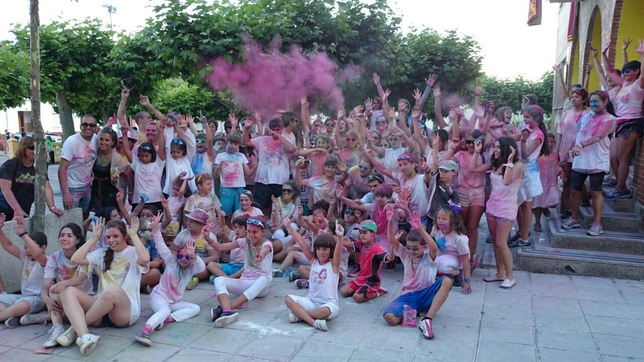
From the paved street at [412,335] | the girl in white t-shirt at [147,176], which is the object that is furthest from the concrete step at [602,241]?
the girl in white t-shirt at [147,176]

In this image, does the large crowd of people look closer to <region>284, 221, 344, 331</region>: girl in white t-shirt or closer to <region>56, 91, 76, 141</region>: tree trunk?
<region>284, 221, 344, 331</region>: girl in white t-shirt

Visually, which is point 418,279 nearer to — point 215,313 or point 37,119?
point 215,313

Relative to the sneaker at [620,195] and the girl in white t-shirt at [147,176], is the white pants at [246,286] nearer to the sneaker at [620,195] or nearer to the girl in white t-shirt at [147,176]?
the girl in white t-shirt at [147,176]

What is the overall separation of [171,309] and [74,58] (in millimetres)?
9968

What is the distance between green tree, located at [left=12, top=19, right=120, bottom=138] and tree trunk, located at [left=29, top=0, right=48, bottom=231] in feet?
22.5

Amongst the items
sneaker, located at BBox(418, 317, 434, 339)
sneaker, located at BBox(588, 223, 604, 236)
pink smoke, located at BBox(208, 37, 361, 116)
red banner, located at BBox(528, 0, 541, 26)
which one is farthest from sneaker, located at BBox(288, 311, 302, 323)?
red banner, located at BBox(528, 0, 541, 26)

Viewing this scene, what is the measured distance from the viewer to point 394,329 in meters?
4.25

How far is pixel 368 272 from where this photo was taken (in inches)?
202

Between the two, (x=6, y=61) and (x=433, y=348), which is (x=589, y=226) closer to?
(x=433, y=348)

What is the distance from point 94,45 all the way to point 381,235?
9.88 metres

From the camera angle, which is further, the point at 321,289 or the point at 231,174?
the point at 231,174

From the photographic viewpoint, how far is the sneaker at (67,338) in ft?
12.6

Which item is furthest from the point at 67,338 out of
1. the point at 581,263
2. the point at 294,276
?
the point at 581,263

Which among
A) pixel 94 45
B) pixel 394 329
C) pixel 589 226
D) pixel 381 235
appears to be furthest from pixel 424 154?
pixel 94 45
